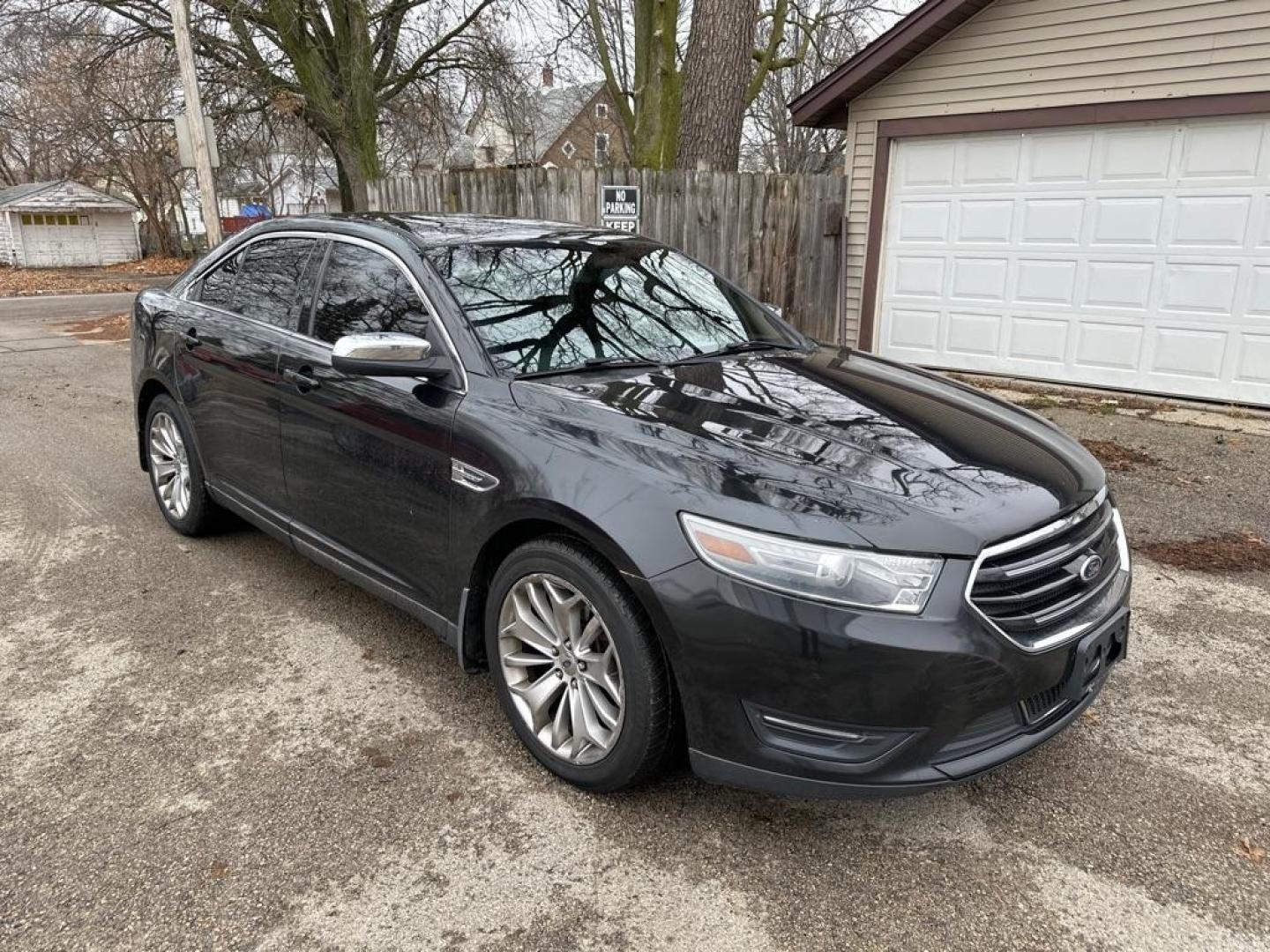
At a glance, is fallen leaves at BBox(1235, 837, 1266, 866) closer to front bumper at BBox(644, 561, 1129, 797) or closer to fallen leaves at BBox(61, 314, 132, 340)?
front bumper at BBox(644, 561, 1129, 797)

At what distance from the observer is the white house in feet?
106

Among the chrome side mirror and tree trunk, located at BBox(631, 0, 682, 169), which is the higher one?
tree trunk, located at BBox(631, 0, 682, 169)

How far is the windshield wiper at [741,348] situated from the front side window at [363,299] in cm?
96

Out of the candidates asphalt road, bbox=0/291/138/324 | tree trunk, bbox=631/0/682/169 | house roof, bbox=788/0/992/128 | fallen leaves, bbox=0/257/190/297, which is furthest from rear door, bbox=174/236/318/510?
fallen leaves, bbox=0/257/190/297

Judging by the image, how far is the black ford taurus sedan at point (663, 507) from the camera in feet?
7.05

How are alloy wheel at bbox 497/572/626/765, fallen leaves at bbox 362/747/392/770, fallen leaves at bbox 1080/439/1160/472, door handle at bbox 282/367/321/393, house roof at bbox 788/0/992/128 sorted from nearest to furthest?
alloy wheel at bbox 497/572/626/765 < fallen leaves at bbox 362/747/392/770 < door handle at bbox 282/367/321/393 < fallen leaves at bbox 1080/439/1160/472 < house roof at bbox 788/0/992/128

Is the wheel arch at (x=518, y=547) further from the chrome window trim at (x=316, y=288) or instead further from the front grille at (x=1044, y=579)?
the front grille at (x=1044, y=579)

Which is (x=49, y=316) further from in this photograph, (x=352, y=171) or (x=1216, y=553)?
(x=1216, y=553)

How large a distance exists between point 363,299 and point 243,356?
0.82 metres

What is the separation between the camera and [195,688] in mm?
3271

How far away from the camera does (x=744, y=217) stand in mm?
9297

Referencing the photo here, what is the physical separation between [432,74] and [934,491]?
20.5 m

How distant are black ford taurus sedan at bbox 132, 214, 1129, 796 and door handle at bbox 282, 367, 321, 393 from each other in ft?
0.05

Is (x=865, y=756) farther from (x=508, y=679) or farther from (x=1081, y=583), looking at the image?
(x=508, y=679)
